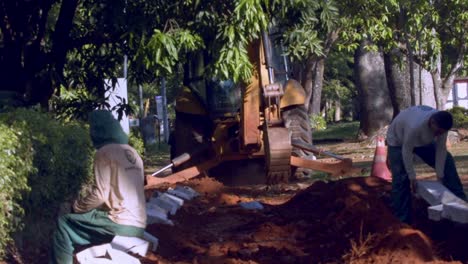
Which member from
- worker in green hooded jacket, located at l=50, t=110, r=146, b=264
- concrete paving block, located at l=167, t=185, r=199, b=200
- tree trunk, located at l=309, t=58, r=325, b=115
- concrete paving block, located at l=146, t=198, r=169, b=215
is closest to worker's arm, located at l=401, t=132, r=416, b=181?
concrete paving block, located at l=146, t=198, r=169, b=215

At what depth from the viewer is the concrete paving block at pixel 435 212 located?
977cm

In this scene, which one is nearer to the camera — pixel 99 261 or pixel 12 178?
pixel 99 261

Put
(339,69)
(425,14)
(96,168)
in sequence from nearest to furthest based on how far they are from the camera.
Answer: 1. (96,168)
2. (425,14)
3. (339,69)

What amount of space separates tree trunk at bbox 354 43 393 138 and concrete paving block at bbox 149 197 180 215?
1769cm

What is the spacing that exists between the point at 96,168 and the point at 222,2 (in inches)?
179

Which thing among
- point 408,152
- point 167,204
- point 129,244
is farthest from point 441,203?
point 167,204

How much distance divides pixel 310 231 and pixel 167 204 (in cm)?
221

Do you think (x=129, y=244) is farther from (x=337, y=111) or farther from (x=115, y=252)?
(x=337, y=111)

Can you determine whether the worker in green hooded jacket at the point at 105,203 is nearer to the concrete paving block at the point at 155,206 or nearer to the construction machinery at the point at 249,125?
the concrete paving block at the point at 155,206

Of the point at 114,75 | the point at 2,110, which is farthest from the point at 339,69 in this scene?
the point at 2,110

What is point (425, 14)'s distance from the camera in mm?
19422

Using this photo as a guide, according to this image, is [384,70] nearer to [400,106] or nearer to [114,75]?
[400,106]

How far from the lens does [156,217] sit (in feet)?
38.5

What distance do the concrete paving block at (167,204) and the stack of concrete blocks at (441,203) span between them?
3511 mm
